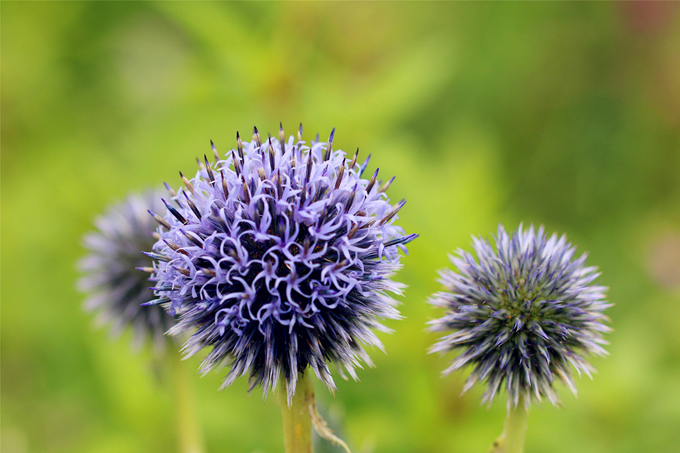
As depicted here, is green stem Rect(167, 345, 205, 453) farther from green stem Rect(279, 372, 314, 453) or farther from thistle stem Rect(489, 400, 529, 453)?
thistle stem Rect(489, 400, 529, 453)

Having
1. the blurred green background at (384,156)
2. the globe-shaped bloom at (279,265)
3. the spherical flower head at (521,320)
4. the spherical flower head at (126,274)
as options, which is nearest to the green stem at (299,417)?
the globe-shaped bloom at (279,265)

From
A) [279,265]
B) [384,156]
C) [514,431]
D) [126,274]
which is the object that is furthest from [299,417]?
[384,156]

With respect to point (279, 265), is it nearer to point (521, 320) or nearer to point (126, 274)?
point (521, 320)

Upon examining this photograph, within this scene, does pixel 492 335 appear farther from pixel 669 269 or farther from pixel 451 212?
pixel 669 269

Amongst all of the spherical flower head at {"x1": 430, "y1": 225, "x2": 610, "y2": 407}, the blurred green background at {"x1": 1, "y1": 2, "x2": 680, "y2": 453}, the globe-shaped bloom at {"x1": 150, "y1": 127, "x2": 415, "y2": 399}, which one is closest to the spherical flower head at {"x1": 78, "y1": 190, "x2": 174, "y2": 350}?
the blurred green background at {"x1": 1, "y1": 2, "x2": 680, "y2": 453}

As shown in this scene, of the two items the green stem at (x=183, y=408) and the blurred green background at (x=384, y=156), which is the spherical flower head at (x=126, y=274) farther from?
the blurred green background at (x=384, y=156)

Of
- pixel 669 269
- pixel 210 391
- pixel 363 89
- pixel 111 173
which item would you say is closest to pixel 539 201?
pixel 669 269
